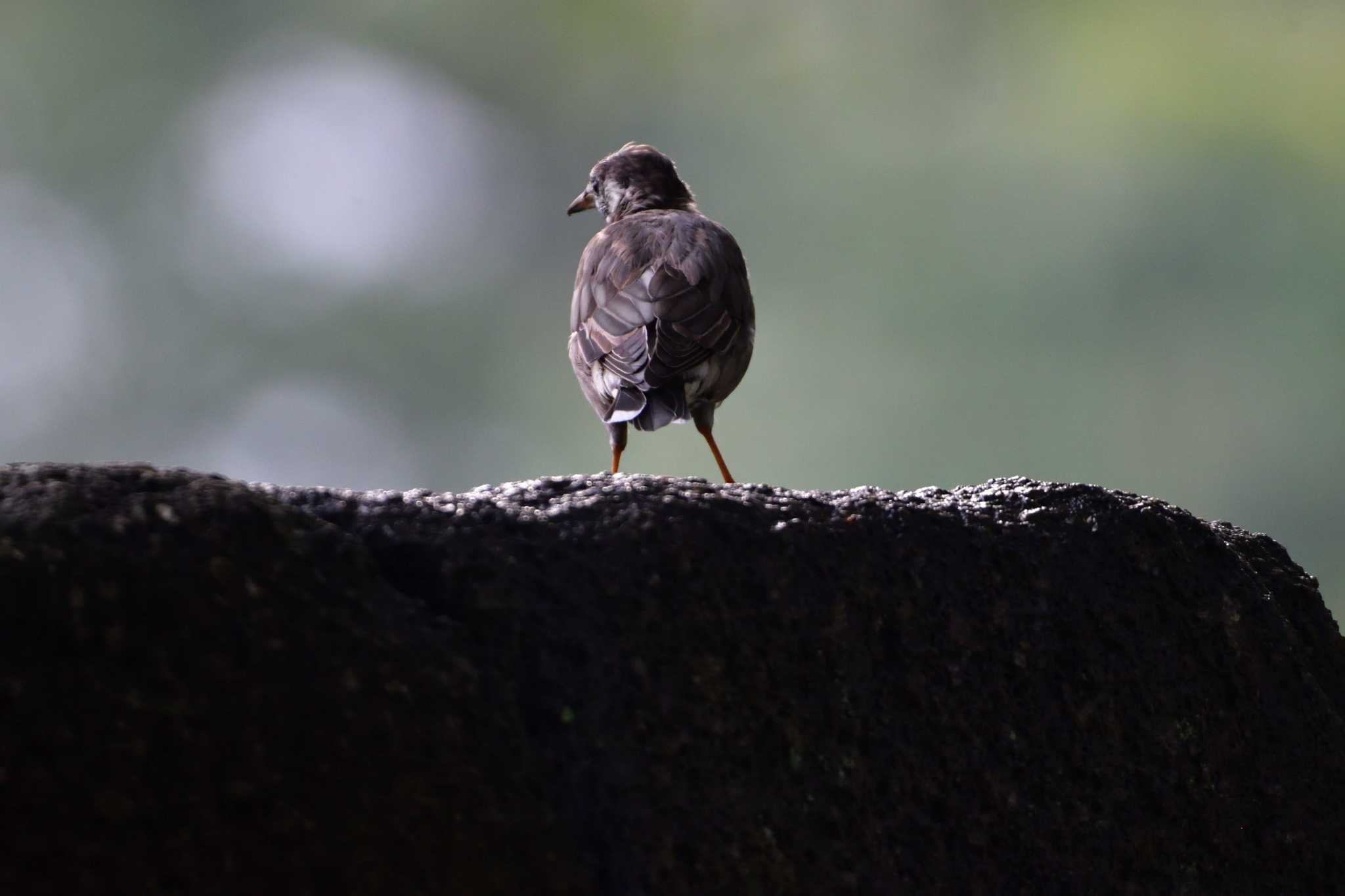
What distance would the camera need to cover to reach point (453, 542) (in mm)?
2086

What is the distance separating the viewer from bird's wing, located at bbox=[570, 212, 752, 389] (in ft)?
18.1

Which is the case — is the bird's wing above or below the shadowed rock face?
above

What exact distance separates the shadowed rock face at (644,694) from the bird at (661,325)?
2609 millimetres

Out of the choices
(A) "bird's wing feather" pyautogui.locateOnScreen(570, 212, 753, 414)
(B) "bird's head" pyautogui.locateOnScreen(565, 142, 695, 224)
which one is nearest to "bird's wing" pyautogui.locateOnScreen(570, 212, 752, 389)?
(A) "bird's wing feather" pyautogui.locateOnScreen(570, 212, 753, 414)

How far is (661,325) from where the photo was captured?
560cm

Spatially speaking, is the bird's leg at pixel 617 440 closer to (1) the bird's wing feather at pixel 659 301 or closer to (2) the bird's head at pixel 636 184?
(1) the bird's wing feather at pixel 659 301

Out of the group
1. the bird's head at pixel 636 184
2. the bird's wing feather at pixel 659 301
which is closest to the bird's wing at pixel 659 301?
the bird's wing feather at pixel 659 301

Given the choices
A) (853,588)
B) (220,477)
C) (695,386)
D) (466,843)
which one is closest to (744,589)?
(853,588)

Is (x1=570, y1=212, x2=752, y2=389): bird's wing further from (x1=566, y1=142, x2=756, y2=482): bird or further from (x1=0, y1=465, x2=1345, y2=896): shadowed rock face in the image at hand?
(x1=0, y1=465, x2=1345, y2=896): shadowed rock face

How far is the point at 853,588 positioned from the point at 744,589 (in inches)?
9.4

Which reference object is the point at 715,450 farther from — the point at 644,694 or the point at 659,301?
the point at 644,694

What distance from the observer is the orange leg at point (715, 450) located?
5527 millimetres

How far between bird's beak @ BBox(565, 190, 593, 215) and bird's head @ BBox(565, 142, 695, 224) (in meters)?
0.01

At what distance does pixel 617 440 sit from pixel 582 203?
2.74 m
